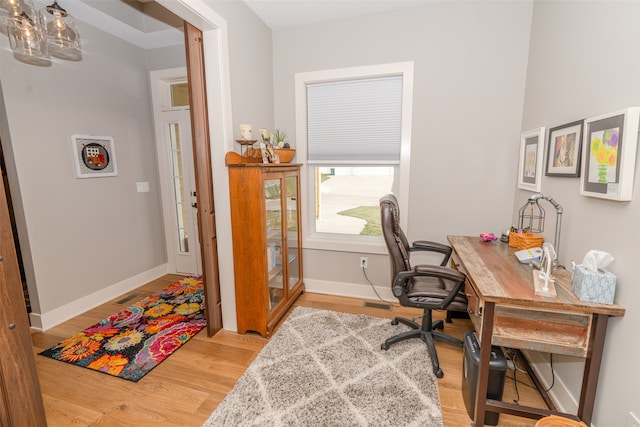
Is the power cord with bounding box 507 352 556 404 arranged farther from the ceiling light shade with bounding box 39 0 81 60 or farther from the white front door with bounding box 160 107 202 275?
the ceiling light shade with bounding box 39 0 81 60

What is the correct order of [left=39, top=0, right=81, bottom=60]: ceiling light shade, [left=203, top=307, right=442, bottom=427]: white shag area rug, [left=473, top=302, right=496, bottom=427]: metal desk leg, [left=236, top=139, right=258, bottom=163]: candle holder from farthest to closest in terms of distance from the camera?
[left=236, top=139, right=258, bottom=163]: candle holder
[left=39, top=0, right=81, bottom=60]: ceiling light shade
[left=203, top=307, right=442, bottom=427]: white shag area rug
[left=473, top=302, right=496, bottom=427]: metal desk leg

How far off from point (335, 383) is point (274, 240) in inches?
49.1

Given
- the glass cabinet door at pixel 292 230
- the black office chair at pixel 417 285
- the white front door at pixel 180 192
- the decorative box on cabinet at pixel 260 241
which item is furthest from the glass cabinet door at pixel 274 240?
the white front door at pixel 180 192

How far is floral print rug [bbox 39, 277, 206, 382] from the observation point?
6.82ft

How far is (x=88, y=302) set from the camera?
9.43 feet

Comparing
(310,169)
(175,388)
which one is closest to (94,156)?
(310,169)

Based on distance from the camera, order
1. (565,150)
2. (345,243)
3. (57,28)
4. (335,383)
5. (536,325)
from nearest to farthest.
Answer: (536,325), (565,150), (335,383), (57,28), (345,243)

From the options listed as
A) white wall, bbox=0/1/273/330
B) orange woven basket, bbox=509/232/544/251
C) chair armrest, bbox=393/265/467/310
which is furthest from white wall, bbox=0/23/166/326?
orange woven basket, bbox=509/232/544/251

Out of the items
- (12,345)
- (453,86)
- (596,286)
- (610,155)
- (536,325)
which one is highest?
(453,86)

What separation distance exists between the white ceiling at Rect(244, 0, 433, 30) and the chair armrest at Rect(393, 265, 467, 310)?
227 cm

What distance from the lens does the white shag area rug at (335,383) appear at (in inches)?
63.7

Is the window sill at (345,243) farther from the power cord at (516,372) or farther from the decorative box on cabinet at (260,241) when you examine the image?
the power cord at (516,372)

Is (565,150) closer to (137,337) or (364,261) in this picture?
(364,261)

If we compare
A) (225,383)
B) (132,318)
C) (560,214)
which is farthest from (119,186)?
(560,214)
